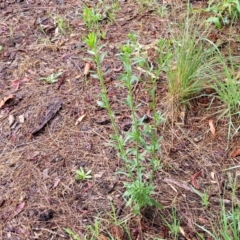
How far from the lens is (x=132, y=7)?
280cm

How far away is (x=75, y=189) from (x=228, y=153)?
66 centimetres

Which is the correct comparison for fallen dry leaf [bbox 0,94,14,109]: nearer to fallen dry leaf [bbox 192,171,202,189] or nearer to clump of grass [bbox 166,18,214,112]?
clump of grass [bbox 166,18,214,112]

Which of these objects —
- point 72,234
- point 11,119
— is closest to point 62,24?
point 11,119

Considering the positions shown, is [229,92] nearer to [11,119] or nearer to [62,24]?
[11,119]

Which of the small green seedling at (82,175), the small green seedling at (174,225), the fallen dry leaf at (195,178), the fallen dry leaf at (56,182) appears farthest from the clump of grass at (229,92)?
the fallen dry leaf at (56,182)

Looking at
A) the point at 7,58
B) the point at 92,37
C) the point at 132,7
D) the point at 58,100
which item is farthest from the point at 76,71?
the point at 92,37

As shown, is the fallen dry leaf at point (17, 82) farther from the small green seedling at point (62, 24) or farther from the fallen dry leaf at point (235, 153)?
the fallen dry leaf at point (235, 153)

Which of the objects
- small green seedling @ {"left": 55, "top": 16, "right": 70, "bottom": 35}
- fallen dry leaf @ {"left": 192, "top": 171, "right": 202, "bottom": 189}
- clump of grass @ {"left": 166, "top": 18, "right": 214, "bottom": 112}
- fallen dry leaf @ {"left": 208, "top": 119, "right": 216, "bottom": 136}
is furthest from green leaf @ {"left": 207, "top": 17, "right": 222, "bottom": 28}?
fallen dry leaf @ {"left": 192, "top": 171, "right": 202, "bottom": 189}

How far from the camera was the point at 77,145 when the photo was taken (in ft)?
6.88

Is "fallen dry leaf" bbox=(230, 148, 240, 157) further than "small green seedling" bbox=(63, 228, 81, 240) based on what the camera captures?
Yes

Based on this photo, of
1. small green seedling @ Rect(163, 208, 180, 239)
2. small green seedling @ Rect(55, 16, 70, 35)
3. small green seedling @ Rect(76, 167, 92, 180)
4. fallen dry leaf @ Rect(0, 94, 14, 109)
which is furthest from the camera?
small green seedling @ Rect(55, 16, 70, 35)

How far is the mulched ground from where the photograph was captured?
72.0 inches

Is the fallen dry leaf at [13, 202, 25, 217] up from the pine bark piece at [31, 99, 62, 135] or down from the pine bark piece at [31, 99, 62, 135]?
down

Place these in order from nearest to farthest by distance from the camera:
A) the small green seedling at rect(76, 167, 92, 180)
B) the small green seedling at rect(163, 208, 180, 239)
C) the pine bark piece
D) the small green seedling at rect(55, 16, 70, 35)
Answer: the small green seedling at rect(163, 208, 180, 239) → the small green seedling at rect(76, 167, 92, 180) → the pine bark piece → the small green seedling at rect(55, 16, 70, 35)
